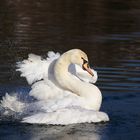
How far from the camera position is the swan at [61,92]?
1405 centimetres

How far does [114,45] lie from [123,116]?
31.8 feet

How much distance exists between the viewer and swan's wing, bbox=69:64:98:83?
14875 millimetres

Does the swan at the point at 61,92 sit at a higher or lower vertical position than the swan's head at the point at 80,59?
lower

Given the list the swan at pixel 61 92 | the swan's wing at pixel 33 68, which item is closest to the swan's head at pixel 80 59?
the swan at pixel 61 92

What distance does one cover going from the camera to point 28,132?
13406mm

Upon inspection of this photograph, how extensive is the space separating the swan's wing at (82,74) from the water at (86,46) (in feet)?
2.52

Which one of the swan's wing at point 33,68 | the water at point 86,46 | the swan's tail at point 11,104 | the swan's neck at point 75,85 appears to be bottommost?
the water at point 86,46

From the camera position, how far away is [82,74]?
15.0m

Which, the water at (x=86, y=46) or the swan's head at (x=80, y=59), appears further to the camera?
the swan's head at (x=80, y=59)

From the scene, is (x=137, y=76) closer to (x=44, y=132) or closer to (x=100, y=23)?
(x=44, y=132)

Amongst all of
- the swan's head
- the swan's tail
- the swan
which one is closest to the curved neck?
the swan

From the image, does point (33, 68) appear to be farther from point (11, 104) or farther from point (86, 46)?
point (86, 46)

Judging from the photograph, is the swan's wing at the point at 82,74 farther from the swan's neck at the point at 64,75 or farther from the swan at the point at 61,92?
the swan's neck at the point at 64,75

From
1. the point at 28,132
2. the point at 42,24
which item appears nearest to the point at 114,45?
the point at 42,24
